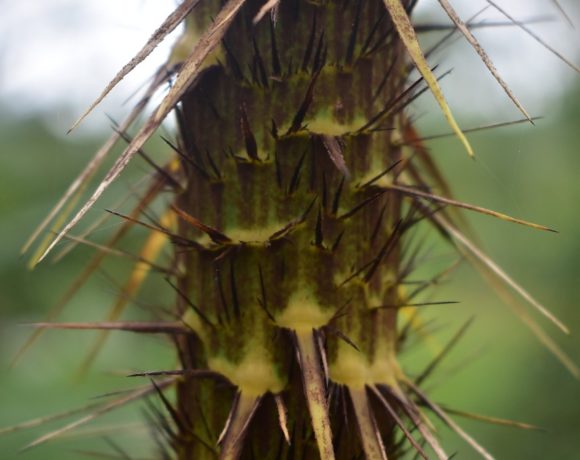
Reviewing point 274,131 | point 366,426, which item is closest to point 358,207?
point 274,131

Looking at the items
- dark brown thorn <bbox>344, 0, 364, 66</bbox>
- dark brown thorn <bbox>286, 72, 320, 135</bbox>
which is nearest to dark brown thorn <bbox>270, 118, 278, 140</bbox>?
dark brown thorn <bbox>286, 72, 320, 135</bbox>

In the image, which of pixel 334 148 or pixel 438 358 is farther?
pixel 438 358

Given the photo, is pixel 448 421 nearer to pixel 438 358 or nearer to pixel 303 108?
pixel 438 358

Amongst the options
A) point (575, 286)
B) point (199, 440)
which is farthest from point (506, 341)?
point (199, 440)

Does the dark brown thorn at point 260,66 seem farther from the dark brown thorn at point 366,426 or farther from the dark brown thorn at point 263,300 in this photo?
the dark brown thorn at point 366,426

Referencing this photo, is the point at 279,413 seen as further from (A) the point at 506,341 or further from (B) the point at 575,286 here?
(A) the point at 506,341

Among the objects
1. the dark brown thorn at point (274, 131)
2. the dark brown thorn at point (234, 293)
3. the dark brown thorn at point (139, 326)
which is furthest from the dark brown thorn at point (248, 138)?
the dark brown thorn at point (139, 326)
